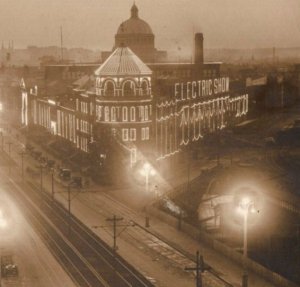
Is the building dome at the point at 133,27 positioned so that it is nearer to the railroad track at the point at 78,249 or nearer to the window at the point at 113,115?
the window at the point at 113,115

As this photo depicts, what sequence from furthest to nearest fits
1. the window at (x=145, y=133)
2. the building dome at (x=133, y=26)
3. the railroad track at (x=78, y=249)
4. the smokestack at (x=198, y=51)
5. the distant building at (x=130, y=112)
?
the building dome at (x=133, y=26), the smokestack at (x=198, y=51), the window at (x=145, y=133), the distant building at (x=130, y=112), the railroad track at (x=78, y=249)

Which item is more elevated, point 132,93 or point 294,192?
point 132,93

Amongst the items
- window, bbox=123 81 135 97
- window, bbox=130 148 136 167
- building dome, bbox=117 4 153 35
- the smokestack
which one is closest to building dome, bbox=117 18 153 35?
building dome, bbox=117 4 153 35

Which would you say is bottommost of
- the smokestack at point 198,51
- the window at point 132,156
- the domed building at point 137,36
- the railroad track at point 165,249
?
the railroad track at point 165,249

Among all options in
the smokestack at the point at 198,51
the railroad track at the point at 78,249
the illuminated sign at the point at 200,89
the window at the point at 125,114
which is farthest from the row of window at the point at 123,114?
the smokestack at the point at 198,51

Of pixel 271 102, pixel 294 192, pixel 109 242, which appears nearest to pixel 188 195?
pixel 294 192

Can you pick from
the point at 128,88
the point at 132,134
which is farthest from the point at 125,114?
the point at 128,88

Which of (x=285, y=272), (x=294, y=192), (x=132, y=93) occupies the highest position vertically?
(x=132, y=93)

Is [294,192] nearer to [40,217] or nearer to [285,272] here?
[285,272]
